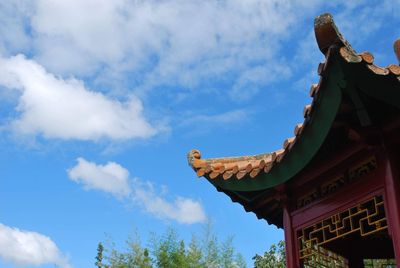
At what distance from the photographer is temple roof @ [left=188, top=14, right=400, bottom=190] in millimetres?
2689

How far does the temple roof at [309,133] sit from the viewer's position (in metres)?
2.69

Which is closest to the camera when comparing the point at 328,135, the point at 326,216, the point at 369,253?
the point at 328,135

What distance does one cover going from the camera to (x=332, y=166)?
3.77 m

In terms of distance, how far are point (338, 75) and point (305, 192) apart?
55.9 inches

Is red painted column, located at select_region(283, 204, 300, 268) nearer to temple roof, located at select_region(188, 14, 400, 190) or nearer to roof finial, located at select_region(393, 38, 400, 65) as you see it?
temple roof, located at select_region(188, 14, 400, 190)

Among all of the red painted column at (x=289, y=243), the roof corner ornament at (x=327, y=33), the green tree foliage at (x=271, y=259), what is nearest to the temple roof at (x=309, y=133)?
the roof corner ornament at (x=327, y=33)

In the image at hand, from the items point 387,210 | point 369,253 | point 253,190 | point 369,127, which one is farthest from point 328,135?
point 369,253

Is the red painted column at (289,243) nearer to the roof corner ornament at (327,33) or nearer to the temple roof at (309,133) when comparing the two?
the temple roof at (309,133)

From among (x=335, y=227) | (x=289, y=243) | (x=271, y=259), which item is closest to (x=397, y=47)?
(x=335, y=227)

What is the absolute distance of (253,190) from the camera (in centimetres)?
414

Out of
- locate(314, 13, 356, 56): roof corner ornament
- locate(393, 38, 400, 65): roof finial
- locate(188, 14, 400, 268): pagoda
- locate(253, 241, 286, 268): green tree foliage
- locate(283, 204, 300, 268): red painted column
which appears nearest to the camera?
locate(314, 13, 356, 56): roof corner ornament

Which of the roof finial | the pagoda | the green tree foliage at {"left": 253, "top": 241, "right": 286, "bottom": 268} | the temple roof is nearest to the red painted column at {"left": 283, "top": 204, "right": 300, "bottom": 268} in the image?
the pagoda

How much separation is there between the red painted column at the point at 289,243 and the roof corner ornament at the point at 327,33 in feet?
6.00

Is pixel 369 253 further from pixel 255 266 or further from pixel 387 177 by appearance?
pixel 255 266
